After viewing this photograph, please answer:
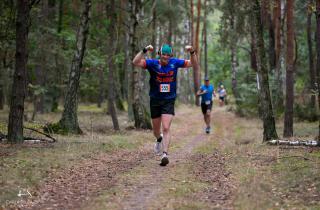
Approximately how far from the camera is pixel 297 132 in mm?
18688

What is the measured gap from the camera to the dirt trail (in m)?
7.43

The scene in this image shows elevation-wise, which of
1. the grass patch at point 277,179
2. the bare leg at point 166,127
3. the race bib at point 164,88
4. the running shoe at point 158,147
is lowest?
the grass patch at point 277,179

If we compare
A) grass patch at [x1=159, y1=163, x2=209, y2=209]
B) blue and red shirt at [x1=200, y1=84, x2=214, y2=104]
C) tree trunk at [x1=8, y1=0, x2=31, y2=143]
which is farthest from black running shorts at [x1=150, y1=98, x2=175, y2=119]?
blue and red shirt at [x1=200, y1=84, x2=214, y2=104]

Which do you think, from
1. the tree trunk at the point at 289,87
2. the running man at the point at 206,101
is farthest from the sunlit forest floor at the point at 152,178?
the running man at the point at 206,101

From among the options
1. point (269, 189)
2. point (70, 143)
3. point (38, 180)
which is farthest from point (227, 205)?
→ point (70, 143)

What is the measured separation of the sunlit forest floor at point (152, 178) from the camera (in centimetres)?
745

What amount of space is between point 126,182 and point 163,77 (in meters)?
2.88

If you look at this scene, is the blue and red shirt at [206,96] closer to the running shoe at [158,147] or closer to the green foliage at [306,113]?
the green foliage at [306,113]

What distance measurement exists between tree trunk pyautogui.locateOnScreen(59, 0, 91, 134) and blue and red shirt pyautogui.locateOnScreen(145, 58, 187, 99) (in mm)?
5850

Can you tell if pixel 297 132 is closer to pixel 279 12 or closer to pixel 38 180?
pixel 279 12

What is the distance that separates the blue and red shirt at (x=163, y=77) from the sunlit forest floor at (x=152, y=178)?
1.63 metres

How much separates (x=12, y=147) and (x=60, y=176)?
2596mm

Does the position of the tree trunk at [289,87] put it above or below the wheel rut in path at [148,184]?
above

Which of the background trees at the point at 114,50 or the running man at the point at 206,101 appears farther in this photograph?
the running man at the point at 206,101
